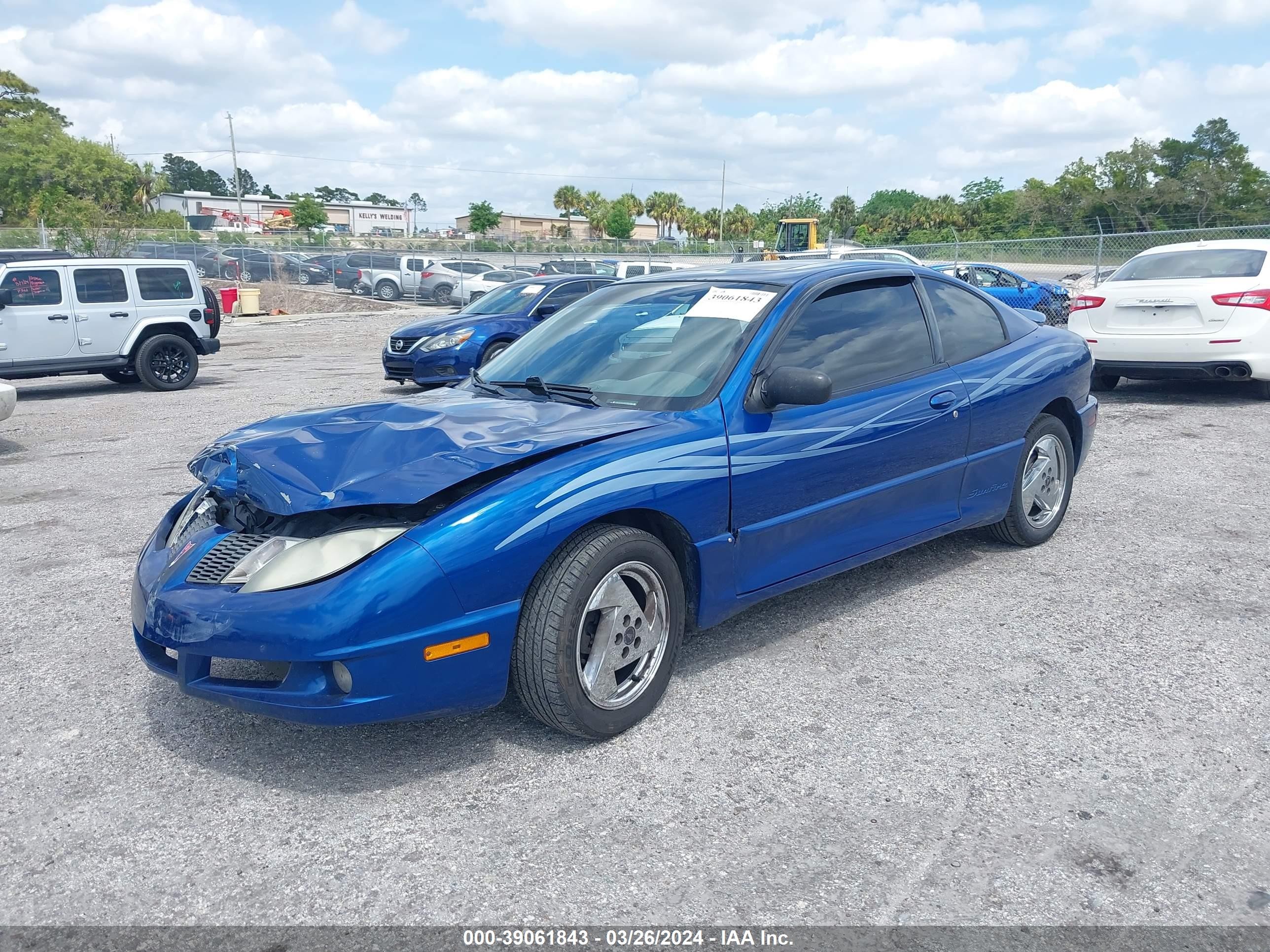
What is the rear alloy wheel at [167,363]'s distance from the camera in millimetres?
13320

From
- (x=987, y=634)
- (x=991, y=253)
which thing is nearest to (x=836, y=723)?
(x=987, y=634)

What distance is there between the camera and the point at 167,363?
1359cm

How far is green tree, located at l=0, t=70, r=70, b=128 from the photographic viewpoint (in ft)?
263

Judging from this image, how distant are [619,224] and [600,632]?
3637 inches

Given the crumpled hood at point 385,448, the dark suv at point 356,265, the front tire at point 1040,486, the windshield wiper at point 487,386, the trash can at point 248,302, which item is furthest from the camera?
the dark suv at point 356,265

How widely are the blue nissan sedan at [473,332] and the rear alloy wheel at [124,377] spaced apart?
4.03 meters

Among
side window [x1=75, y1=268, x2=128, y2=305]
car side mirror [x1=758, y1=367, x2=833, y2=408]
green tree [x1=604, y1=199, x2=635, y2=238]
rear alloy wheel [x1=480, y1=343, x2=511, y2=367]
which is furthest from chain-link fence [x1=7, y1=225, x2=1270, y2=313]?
green tree [x1=604, y1=199, x2=635, y2=238]

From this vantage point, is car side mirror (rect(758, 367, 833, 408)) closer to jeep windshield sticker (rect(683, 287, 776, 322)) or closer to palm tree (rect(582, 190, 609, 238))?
jeep windshield sticker (rect(683, 287, 776, 322))

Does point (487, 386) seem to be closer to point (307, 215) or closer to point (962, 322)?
point (962, 322)

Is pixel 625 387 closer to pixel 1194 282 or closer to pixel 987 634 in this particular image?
pixel 987 634

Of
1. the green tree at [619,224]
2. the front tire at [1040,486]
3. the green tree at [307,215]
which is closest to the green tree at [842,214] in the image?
the green tree at [619,224]

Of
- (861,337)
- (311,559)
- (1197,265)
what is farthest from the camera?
(1197,265)

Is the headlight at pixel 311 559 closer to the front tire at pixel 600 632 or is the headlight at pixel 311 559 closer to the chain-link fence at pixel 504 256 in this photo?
the front tire at pixel 600 632

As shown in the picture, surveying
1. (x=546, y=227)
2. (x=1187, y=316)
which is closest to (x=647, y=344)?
(x=1187, y=316)
